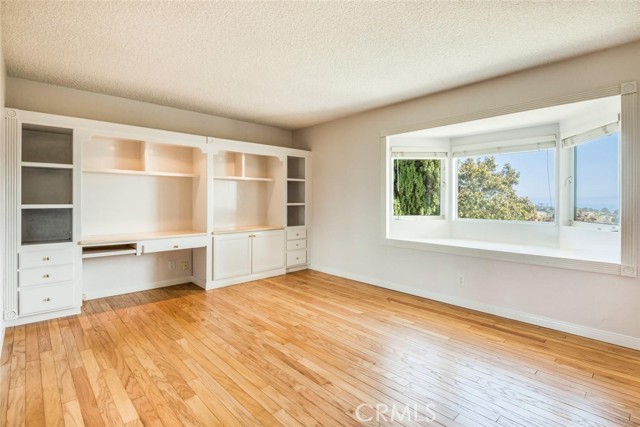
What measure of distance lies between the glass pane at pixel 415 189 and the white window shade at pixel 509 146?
1.69ft

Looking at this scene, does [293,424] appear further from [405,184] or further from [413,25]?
[405,184]

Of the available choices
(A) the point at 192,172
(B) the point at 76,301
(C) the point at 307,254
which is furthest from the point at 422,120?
(B) the point at 76,301

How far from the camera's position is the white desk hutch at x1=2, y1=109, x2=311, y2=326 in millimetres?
3115

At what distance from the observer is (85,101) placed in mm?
3760

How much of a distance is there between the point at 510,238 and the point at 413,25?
3.09m

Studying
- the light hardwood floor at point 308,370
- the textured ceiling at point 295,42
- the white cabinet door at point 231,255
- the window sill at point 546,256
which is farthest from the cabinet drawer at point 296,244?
the textured ceiling at point 295,42

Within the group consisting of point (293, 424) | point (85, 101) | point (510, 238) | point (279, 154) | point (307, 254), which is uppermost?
point (85, 101)

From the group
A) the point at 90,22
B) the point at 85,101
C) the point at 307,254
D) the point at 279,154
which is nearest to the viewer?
the point at 90,22

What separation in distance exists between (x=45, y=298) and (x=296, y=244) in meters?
3.26

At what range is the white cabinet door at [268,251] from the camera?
15.8ft

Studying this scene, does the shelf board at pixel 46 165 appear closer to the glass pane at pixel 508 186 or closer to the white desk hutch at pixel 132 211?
the white desk hutch at pixel 132 211

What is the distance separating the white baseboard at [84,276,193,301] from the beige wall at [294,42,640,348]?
2.19 m

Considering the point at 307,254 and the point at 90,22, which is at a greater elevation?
the point at 90,22

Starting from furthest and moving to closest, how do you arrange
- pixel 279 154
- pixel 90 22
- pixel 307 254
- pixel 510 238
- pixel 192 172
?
pixel 307 254 → pixel 279 154 → pixel 192 172 → pixel 510 238 → pixel 90 22
